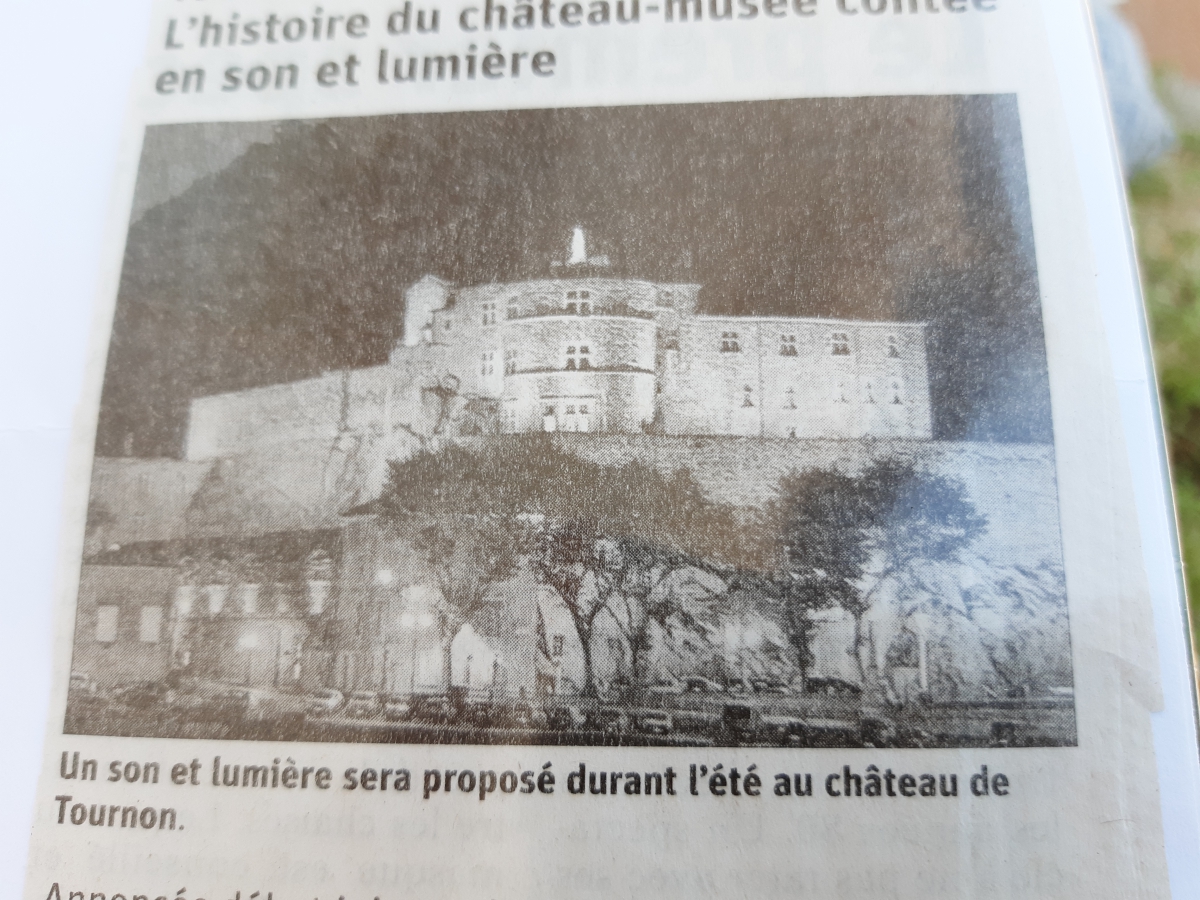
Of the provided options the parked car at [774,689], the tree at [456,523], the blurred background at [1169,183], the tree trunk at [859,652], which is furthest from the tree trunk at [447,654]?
the blurred background at [1169,183]

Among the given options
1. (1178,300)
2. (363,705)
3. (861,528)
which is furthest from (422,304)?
(1178,300)

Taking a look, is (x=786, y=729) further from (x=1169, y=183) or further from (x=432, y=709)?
(x=1169, y=183)

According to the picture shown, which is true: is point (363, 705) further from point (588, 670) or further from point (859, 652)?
point (859, 652)

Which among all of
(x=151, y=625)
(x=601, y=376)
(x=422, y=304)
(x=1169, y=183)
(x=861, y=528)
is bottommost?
(x=151, y=625)

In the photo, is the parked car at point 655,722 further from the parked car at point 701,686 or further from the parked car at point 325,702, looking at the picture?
the parked car at point 325,702

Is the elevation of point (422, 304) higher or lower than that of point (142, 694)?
higher

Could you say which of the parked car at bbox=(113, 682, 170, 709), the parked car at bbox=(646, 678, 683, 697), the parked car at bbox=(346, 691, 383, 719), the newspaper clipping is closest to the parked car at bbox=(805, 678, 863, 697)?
the newspaper clipping

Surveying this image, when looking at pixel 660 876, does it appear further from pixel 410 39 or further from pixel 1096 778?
pixel 410 39

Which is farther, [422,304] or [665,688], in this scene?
[422,304]
